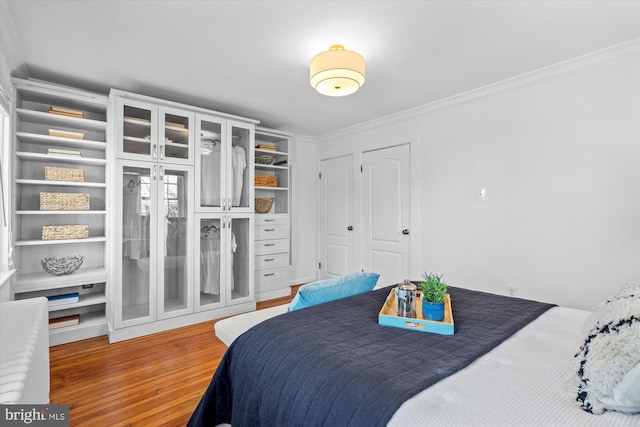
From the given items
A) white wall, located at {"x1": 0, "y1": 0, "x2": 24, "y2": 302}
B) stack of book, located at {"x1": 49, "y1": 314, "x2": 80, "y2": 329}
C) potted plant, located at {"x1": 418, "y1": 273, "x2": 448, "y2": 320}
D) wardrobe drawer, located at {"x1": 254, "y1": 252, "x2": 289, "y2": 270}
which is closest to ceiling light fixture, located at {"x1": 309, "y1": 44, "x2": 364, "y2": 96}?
potted plant, located at {"x1": 418, "y1": 273, "x2": 448, "y2": 320}

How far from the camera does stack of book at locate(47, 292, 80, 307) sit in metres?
2.72

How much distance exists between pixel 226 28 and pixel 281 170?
2.54 meters

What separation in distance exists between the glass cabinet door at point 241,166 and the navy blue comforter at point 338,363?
91.0 inches

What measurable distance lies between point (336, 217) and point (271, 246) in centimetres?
108

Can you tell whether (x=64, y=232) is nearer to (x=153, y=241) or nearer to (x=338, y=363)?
(x=153, y=241)

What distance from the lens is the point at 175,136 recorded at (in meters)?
3.11

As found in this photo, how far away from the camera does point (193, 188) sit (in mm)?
3201

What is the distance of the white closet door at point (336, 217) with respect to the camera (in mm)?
4480

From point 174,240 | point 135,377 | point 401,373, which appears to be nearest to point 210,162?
point 174,240

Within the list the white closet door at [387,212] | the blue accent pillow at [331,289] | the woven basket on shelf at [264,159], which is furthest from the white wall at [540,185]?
the woven basket on shelf at [264,159]

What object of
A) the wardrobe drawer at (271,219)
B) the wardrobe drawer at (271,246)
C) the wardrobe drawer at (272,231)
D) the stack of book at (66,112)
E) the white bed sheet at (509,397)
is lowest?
the white bed sheet at (509,397)

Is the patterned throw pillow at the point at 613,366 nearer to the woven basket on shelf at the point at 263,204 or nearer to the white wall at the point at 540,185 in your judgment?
the white wall at the point at 540,185

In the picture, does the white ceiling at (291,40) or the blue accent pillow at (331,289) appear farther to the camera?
the white ceiling at (291,40)

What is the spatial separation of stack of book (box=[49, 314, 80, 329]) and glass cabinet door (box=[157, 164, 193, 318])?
70 cm
